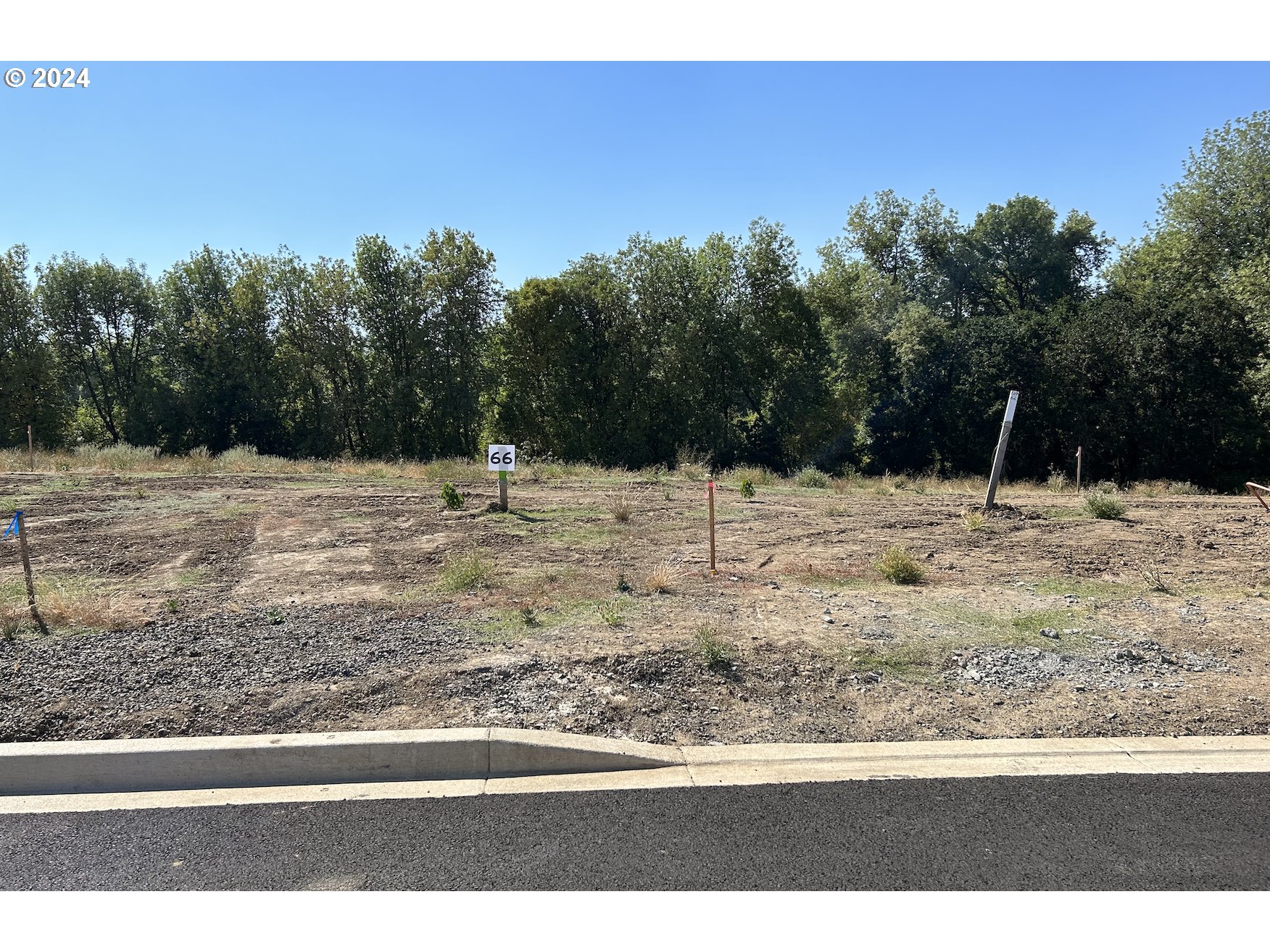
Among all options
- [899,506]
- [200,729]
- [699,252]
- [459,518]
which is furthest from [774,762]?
[699,252]

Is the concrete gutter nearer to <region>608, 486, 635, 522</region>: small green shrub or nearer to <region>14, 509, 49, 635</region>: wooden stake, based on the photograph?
<region>14, 509, 49, 635</region>: wooden stake

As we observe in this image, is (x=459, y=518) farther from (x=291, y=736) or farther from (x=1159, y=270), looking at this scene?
(x=1159, y=270)

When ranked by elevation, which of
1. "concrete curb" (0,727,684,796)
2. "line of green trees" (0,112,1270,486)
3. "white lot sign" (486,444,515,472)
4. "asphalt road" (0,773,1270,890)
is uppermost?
"line of green trees" (0,112,1270,486)

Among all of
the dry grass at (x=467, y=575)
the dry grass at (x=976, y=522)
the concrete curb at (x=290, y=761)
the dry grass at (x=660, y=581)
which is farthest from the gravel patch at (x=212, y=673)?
the dry grass at (x=976, y=522)

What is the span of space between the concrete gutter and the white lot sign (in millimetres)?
8333

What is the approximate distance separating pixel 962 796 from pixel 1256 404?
3269cm

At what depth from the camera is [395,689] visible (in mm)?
4992

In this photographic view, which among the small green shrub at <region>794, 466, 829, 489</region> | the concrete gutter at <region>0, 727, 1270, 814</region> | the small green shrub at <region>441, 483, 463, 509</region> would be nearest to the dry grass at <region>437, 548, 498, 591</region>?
the concrete gutter at <region>0, 727, 1270, 814</region>

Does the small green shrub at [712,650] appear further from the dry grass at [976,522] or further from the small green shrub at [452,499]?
the small green shrub at [452,499]

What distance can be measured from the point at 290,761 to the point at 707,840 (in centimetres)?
242

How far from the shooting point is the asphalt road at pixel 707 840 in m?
3.17

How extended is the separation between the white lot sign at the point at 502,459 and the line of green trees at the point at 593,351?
2110 centimetres

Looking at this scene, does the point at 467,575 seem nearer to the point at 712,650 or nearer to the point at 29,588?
the point at 712,650

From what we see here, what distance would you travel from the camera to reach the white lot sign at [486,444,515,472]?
41.0 feet
